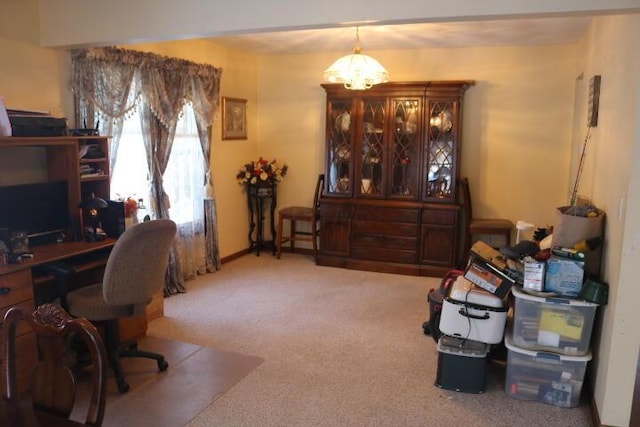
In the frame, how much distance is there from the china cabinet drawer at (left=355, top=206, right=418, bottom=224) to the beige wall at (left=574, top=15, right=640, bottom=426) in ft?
8.41

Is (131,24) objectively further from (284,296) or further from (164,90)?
(284,296)

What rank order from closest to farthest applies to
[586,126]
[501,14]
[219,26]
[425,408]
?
[501,14] < [425,408] < [219,26] < [586,126]

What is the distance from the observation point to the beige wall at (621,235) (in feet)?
8.16

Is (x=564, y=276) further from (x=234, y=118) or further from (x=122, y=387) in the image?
(x=234, y=118)

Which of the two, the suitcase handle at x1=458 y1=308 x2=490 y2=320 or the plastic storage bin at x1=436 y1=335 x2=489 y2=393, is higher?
the suitcase handle at x1=458 y1=308 x2=490 y2=320

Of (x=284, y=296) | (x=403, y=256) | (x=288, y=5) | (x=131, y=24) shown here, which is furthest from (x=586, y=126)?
(x=131, y=24)

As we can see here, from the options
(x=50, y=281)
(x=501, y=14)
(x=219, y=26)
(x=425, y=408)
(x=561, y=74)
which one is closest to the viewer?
(x=501, y=14)

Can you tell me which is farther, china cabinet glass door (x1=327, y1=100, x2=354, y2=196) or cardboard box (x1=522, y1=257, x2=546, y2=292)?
china cabinet glass door (x1=327, y1=100, x2=354, y2=196)

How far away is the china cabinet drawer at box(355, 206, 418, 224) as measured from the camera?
5.57 metres

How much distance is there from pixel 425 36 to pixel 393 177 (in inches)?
57.8

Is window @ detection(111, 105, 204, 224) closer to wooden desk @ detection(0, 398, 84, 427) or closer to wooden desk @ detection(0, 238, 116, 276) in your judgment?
wooden desk @ detection(0, 238, 116, 276)

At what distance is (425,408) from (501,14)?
2153 millimetres

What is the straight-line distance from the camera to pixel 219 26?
10.3 ft

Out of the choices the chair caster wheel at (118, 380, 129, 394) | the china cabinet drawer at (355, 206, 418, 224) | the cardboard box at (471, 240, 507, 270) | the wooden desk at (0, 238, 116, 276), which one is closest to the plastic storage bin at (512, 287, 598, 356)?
the cardboard box at (471, 240, 507, 270)
